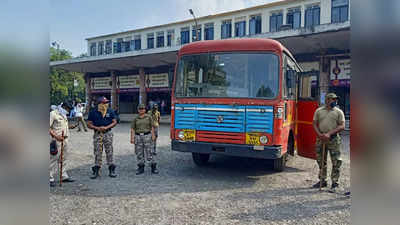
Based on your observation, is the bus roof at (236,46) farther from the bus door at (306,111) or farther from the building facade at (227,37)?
the building facade at (227,37)

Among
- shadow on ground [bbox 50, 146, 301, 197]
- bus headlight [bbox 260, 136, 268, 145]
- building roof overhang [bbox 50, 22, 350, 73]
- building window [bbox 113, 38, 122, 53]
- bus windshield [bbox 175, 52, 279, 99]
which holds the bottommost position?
shadow on ground [bbox 50, 146, 301, 197]

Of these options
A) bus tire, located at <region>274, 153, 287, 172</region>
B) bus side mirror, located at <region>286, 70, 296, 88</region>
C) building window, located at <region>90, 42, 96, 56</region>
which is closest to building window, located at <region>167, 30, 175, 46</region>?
Result: building window, located at <region>90, 42, 96, 56</region>

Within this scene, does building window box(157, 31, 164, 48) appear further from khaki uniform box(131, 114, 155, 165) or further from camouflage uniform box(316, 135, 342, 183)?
camouflage uniform box(316, 135, 342, 183)

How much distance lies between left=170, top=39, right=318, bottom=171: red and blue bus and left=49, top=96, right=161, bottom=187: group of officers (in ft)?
2.46

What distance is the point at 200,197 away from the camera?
15.3 feet

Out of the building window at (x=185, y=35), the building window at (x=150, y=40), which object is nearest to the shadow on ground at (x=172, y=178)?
the building window at (x=185, y=35)

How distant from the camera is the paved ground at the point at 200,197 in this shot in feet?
12.6

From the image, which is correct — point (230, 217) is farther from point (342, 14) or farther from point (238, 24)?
point (238, 24)

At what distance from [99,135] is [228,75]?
2.86 meters

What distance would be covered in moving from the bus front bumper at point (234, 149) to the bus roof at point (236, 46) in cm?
187

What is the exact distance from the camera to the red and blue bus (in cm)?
Result: 530
